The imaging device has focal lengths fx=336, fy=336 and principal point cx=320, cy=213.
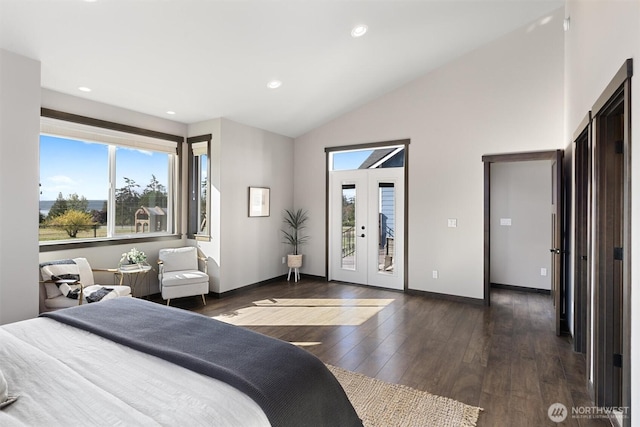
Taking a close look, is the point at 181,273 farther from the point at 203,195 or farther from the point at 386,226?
the point at 386,226

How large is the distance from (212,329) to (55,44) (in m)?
3.09

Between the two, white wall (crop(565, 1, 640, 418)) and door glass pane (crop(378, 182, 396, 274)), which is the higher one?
white wall (crop(565, 1, 640, 418))

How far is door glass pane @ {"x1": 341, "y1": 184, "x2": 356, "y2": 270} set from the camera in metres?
6.13

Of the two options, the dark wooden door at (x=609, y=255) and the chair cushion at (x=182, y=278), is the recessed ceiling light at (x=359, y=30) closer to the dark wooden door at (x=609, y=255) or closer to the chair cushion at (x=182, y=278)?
the dark wooden door at (x=609, y=255)

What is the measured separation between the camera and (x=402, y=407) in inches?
90.9

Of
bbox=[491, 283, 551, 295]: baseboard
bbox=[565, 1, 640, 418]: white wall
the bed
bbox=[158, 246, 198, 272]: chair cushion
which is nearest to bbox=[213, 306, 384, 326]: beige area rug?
bbox=[158, 246, 198, 272]: chair cushion

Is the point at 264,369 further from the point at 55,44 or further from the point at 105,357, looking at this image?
the point at 55,44

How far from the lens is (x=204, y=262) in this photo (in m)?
5.18

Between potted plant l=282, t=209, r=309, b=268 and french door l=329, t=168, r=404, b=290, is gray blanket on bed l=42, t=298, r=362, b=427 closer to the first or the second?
french door l=329, t=168, r=404, b=290

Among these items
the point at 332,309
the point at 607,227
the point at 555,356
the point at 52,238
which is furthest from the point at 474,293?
the point at 52,238

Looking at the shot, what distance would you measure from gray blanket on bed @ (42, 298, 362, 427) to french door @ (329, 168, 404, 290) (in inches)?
163

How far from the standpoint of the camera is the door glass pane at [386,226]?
5.70m

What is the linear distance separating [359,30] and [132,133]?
339 centimetres

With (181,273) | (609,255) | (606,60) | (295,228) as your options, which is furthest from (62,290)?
(606,60)
